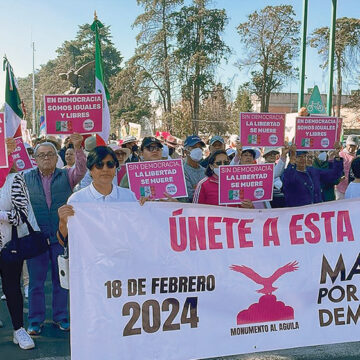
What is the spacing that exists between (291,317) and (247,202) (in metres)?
1.27

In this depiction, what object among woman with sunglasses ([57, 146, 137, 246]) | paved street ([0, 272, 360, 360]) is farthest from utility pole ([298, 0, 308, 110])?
woman with sunglasses ([57, 146, 137, 246])

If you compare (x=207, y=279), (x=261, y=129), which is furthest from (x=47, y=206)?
(x=261, y=129)

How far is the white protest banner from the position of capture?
3.30m

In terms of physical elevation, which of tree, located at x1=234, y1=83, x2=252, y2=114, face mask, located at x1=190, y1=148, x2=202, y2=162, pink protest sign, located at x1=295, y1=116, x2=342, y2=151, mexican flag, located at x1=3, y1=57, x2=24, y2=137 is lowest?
face mask, located at x1=190, y1=148, x2=202, y2=162

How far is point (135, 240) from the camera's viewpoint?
343 centimetres

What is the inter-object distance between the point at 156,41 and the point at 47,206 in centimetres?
2868

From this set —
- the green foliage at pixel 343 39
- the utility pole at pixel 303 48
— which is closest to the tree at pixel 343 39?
the green foliage at pixel 343 39

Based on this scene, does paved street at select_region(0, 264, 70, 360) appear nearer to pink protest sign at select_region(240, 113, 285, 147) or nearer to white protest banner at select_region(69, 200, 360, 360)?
white protest banner at select_region(69, 200, 360, 360)

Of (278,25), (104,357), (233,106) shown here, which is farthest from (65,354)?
(233,106)

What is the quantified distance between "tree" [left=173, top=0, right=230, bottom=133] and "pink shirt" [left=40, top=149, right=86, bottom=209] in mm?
27538

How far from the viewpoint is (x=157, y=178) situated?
468 centimetres

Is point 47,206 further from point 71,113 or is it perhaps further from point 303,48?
point 303,48

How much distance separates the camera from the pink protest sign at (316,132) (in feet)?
19.2

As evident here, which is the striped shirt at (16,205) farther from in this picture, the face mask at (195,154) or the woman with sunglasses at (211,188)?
the face mask at (195,154)
